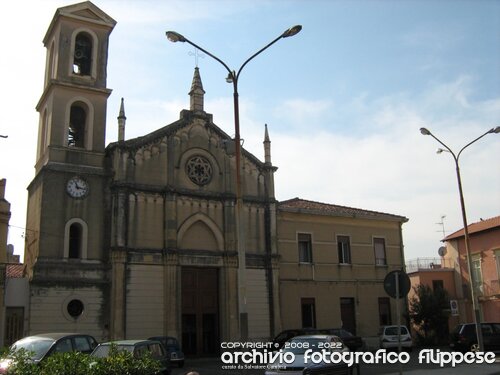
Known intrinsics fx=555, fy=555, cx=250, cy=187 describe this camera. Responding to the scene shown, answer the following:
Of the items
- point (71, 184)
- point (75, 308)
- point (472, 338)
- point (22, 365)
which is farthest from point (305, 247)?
point (22, 365)

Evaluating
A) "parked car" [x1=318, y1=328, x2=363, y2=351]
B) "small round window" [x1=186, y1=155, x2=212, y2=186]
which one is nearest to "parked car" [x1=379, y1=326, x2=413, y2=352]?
"parked car" [x1=318, y1=328, x2=363, y2=351]

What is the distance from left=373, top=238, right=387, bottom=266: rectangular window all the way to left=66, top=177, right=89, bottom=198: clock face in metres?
20.1

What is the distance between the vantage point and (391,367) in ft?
78.5

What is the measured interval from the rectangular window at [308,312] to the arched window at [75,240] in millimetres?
13962

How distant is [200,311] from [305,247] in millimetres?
8617

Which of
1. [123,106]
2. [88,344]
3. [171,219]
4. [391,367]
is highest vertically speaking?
[123,106]

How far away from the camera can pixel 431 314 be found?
123ft

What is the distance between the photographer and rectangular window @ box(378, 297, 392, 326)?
37.2 m

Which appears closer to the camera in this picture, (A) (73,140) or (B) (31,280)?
(B) (31,280)

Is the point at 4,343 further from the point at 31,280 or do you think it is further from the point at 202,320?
the point at 202,320

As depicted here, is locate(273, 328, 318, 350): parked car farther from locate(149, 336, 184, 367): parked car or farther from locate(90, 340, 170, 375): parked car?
locate(90, 340, 170, 375): parked car

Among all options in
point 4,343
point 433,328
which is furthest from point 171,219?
point 433,328

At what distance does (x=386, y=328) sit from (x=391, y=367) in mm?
10039

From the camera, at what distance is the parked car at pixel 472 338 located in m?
28.6
